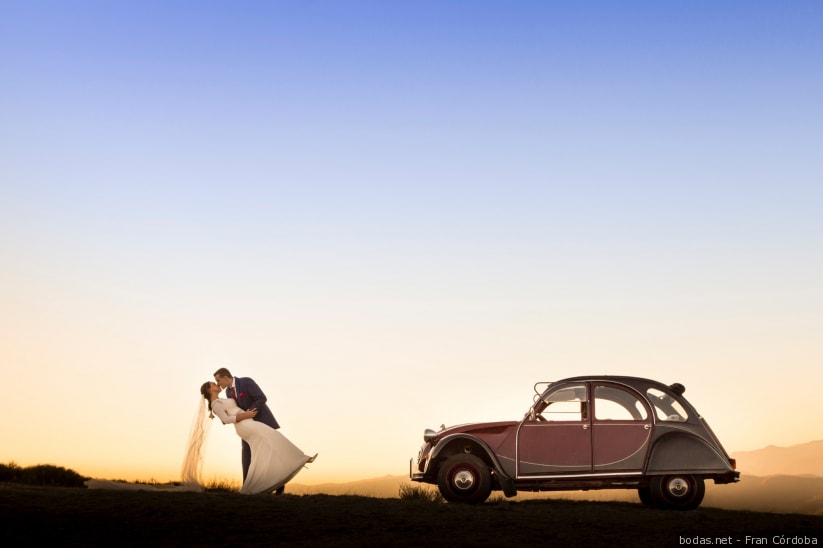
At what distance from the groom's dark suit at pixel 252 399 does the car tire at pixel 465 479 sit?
3.83 meters

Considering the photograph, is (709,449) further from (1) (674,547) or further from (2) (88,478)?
(2) (88,478)

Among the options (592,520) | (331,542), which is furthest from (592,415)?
(331,542)

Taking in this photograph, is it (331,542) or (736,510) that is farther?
(736,510)

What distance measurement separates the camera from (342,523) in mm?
13484

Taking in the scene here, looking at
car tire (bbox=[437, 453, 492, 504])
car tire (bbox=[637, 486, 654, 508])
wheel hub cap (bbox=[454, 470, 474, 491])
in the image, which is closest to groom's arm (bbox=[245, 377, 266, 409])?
car tire (bbox=[437, 453, 492, 504])

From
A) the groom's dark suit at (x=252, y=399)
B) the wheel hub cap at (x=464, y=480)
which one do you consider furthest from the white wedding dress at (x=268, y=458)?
the wheel hub cap at (x=464, y=480)

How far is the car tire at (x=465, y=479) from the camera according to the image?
16141mm

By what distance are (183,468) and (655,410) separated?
28.8 feet

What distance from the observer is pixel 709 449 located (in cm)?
1617

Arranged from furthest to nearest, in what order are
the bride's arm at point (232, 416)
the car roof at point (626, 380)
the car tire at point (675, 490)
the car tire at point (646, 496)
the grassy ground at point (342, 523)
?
the bride's arm at point (232, 416), the car roof at point (626, 380), the car tire at point (646, 496), the car tire at point (675, 490), the grassy ground at point (342, 523)

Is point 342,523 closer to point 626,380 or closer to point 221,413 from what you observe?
point 221,413

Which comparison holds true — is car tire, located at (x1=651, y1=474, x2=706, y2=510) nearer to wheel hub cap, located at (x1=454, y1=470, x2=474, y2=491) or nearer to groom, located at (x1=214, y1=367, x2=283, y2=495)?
wheel hub cap, located at (x1=454, y1=470, x2=474, y2=491)

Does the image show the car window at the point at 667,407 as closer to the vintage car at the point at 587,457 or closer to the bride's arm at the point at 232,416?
the vintage car at the point at 587,457

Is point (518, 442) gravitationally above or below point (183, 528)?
above
